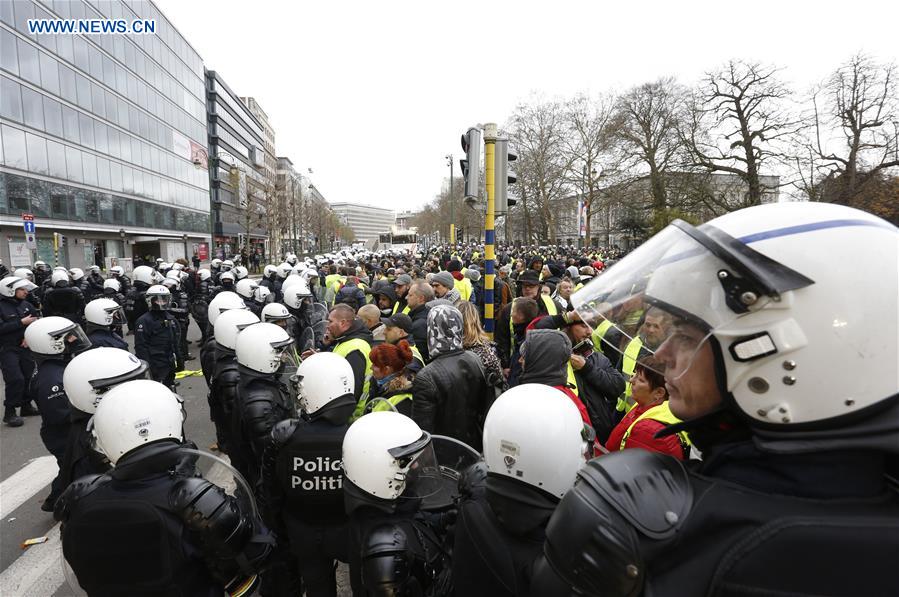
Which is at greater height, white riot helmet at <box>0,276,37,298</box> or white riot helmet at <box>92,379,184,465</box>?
white riot helmet at <box>0,276,37,298</box>

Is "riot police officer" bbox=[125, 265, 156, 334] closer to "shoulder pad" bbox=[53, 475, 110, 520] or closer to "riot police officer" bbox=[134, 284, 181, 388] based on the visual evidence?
"riot police officer" bbox=[134, 284, 181, 388]

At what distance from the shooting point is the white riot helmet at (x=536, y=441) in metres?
1.54

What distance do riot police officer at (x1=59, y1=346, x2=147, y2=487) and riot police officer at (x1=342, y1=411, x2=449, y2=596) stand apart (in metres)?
1.95

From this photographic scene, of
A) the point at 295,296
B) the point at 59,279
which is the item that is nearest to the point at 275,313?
the point at 295,296

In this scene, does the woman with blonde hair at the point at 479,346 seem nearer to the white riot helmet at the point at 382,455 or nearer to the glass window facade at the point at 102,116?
the white riot helmet at the point at 382,455

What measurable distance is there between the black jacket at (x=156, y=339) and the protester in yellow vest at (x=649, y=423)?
23.2ft

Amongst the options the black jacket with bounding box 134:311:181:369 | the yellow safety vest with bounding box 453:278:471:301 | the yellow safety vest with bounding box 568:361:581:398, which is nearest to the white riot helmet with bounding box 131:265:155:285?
the black jacket with bounding box 134:311:181:369

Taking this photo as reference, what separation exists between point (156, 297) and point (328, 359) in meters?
6.09

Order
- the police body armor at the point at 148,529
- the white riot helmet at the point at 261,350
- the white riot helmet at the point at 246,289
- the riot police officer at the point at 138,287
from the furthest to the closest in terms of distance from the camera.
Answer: the riot police officer at the point at 138,287 → the white riot helmet at the point at 246,289 → the white riot helmet at the point at 261,350 → the police body armor at the point at 148,529

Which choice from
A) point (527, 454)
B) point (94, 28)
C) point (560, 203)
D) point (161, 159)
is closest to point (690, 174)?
point (560, 203)

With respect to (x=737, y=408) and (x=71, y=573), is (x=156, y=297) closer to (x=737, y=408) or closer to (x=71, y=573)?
(x=71, y=573)

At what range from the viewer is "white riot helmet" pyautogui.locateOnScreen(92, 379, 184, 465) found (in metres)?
2.10

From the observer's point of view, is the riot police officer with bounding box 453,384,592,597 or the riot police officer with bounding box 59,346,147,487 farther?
the riot police officer with bounding box 59,346,147,487

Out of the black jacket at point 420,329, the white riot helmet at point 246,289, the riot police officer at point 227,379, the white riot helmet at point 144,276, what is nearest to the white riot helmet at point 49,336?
the riot police officer at point 227,379
